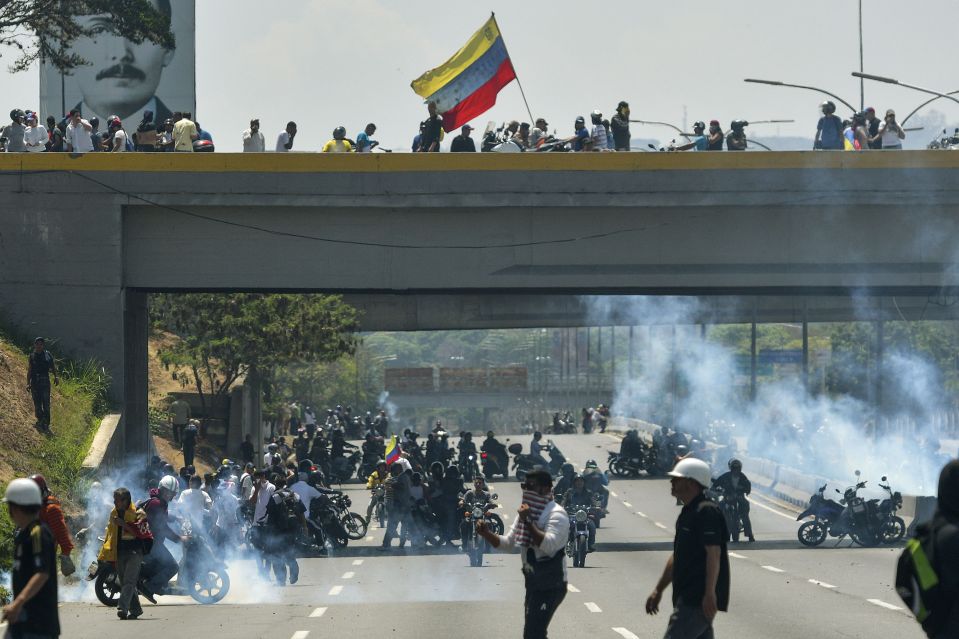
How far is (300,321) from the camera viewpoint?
49.4 metres

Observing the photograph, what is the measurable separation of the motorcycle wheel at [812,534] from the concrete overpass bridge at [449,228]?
5.28 metres

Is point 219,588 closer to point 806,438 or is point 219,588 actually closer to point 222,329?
point 222,329

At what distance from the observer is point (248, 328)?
48625mm

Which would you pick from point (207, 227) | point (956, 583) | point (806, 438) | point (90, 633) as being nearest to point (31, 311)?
point (207, 227)

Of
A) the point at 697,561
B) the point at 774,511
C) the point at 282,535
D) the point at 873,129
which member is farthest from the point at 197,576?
the point at 774,511

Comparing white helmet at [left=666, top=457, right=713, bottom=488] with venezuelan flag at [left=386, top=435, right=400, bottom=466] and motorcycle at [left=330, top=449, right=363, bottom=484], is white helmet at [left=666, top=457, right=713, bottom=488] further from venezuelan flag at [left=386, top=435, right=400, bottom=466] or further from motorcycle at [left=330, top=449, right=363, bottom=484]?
motorcycle at [left=330, top=449, right=363, bottom=484]

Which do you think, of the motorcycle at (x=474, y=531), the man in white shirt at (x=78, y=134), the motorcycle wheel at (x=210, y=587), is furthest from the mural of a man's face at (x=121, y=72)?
the motorcycle wheel at (x=210, y=587)

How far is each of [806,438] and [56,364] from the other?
32.5 metres

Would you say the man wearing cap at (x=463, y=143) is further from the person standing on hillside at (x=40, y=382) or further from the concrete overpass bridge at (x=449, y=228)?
the person standing on hillside at (x=40, y=382)

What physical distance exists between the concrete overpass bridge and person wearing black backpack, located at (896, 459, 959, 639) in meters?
22.3

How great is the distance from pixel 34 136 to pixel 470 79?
9.06 metres

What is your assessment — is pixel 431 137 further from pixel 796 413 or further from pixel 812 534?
pixel 796 413

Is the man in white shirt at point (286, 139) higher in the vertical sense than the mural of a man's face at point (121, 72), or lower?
lower

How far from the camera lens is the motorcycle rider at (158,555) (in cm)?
1775
